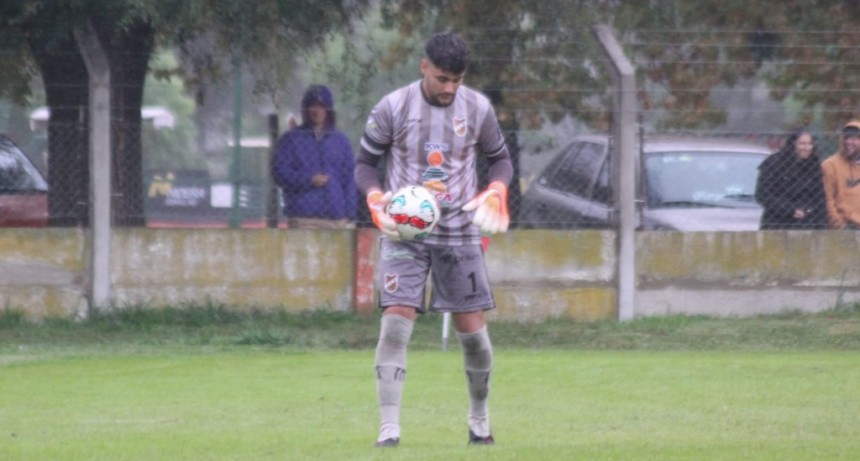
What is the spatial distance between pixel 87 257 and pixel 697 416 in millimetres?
6433

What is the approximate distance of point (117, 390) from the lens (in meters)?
9.03

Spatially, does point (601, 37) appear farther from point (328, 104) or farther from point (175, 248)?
point (175, 248)

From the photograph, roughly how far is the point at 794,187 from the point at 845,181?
0.44m

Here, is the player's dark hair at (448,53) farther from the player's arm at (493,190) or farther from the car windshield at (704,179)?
the car windshield at (704,179)

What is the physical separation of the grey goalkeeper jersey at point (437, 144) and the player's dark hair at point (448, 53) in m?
0.21

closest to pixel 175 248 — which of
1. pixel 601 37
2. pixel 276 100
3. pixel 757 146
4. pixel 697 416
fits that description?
pixel 276 100

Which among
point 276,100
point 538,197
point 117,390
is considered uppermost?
point 276,100

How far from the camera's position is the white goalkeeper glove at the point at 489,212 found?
6328mm

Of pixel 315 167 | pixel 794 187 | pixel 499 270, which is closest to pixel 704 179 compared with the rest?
pixel 794 187

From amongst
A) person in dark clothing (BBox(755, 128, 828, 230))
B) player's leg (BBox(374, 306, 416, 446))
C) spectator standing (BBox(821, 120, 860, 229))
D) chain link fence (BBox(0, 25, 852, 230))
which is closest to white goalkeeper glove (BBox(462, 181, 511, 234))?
player's leg (BBox(374, 306, 416, 446))

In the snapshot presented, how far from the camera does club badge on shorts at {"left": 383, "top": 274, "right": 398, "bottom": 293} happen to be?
21.0ft

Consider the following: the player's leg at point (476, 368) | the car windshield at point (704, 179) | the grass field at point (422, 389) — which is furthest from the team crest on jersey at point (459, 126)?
the car windshield at point (704, 179)

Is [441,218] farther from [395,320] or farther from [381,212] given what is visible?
[395,320]

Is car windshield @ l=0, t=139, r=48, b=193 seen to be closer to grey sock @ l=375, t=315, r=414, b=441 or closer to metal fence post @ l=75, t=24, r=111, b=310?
metal fence post @ l=75, t=24, r=111, b=310
